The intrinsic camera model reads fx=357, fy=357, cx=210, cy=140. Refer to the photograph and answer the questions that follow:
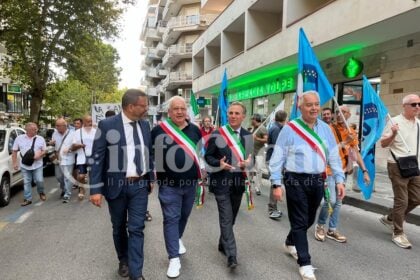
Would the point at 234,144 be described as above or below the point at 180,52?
below

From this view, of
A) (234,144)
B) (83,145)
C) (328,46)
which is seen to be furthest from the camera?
(328,46)

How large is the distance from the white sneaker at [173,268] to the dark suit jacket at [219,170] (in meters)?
0.86

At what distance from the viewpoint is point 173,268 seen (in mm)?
3740

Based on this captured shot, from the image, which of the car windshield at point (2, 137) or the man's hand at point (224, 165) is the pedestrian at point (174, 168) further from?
the car windshield at point (2, 137)

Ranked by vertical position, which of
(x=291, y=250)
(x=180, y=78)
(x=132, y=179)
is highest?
(x=180, y=78)

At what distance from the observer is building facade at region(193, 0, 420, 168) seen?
861cm

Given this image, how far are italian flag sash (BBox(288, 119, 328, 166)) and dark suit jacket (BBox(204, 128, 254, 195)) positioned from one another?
2.17ft

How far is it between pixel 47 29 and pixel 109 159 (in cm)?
1454

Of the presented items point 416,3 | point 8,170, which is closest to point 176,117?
point 8,170

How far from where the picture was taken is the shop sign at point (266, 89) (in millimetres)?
15148

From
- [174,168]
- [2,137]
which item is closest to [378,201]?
[174,168]

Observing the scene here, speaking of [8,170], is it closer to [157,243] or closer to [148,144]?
[157,243]

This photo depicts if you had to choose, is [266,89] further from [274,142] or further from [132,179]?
[132,179]

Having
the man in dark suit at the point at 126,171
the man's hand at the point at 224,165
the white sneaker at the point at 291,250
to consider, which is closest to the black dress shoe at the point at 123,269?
the man in dark suit at the point at 126,171
